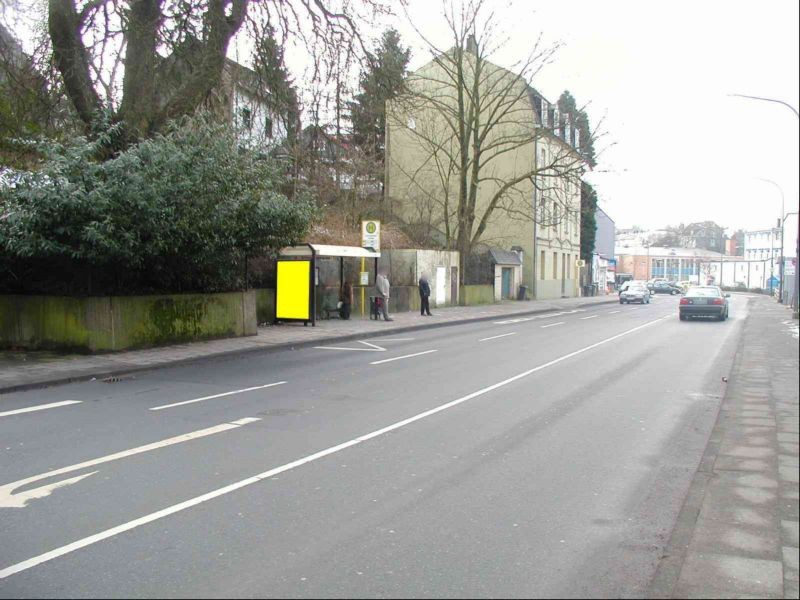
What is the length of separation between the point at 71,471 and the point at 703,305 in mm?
26817

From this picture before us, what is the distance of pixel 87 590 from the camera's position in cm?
393

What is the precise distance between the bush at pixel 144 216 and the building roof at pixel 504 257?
84.0ft

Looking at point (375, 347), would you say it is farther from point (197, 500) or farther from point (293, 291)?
point (197, 500)

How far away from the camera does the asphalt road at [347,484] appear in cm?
416

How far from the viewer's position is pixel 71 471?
6348 mm

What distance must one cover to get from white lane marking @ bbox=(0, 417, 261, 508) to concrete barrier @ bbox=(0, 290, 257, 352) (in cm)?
756

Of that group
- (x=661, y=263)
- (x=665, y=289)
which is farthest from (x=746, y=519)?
(x=661, y=263)

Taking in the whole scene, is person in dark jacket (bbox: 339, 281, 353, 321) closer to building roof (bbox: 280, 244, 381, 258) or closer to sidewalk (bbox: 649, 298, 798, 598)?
building roof (bbox: 280, 244, 381, 258)

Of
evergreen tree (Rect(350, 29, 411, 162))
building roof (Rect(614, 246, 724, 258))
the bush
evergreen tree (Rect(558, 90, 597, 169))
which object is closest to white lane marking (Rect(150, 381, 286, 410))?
the bush

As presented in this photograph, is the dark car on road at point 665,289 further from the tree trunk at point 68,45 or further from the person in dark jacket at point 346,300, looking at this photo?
the tree trunk at point 68,45

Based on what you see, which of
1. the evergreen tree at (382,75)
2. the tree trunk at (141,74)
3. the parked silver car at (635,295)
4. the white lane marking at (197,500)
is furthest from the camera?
the parked silver car at (635,295)

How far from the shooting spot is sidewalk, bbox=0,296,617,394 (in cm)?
1181

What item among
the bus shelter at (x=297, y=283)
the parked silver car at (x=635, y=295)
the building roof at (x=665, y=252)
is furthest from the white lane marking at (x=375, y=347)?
A: the building roof at (x=665, y=252)

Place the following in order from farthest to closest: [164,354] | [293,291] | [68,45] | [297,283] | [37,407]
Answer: [293,291], [297,283], [68,45], [164,354], [37,407]
